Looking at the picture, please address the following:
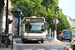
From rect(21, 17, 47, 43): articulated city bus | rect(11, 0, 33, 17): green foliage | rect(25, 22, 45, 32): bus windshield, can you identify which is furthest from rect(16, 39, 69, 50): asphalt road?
rect(11, 0, 33, 17): green foliage

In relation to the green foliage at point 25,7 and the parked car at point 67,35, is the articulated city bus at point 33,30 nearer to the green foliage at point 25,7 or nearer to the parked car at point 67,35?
the parked car at point 67,35

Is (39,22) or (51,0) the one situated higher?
(51,0)

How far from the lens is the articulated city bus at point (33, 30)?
23.9 m

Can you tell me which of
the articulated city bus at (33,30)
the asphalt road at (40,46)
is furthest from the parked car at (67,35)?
→ the asphalt road at (40,46)

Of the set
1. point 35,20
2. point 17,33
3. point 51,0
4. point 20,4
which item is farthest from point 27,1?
point 35,20

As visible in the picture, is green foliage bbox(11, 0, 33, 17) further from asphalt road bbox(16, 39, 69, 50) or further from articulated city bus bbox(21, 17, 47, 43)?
asphalt road bbox(16, 39, 69, 50)

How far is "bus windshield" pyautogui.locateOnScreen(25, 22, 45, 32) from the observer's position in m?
24.2

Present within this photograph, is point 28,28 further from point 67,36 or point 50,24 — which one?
point 50,24

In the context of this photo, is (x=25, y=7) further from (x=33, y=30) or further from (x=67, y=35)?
(x=33, y=30)

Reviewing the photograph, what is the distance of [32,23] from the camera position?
24.7m

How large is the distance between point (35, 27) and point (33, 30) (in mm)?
419

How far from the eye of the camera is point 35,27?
80.1ft

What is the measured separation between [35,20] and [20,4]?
23451mm

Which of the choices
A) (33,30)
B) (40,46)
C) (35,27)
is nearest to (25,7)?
(35,27)
